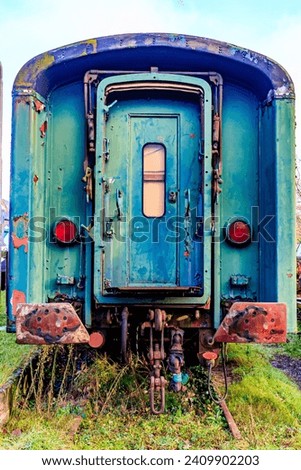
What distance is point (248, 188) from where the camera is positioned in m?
4.41

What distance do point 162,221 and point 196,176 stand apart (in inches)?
18.7

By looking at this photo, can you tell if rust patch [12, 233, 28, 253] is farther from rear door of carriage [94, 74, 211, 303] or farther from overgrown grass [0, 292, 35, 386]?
overgrown grass [0, 292, 35, 386]

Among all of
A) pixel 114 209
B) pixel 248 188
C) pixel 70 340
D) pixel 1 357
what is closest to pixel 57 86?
pixel 114 209

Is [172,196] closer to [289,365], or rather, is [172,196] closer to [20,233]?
[20,233]

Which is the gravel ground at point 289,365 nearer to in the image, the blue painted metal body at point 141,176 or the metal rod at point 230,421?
the metal rod at point 230,421

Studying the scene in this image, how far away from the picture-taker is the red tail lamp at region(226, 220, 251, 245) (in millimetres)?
4349

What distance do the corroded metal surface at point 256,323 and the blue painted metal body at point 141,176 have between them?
33 cm

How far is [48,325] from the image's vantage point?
3727 mm

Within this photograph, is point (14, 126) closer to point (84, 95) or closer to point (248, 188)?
point (84, 95)

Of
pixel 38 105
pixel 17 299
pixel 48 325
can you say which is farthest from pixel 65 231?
pixel 38 105

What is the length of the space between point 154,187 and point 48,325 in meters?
1.45

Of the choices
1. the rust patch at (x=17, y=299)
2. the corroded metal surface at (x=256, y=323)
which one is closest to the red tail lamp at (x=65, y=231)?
the rust patch at (x=17, y=299)

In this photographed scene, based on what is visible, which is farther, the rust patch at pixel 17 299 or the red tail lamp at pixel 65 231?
the red tail lamp at pixel 65 231

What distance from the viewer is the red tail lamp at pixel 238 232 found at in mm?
4349
